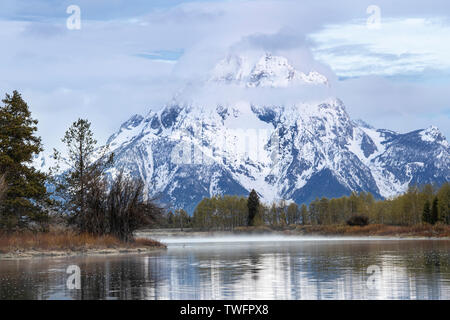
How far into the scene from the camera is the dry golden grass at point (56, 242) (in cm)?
6301

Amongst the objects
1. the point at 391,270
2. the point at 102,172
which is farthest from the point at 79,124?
the point at 391,270

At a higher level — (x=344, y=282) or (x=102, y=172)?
(x=102, y=172)

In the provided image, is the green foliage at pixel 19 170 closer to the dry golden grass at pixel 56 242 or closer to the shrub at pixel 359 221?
the dry golden grass at pixel 56 242

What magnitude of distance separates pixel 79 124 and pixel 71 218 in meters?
10.8

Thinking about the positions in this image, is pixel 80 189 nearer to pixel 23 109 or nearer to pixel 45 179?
pixel 45 179

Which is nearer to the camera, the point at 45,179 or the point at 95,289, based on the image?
the point at 95,289

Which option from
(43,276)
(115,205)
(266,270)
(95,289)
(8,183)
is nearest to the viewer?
(95,289)

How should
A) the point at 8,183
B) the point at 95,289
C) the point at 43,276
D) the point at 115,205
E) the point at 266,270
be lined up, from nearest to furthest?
the point at 95,289 < the point at 43,276 < the point at 266,270 < the point at 8,183 < the point at 115,205

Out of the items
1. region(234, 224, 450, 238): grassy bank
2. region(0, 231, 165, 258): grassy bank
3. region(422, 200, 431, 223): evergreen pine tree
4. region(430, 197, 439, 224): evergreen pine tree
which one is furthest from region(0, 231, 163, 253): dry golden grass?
region(422, 200, 431, 223): evergreen pine tree

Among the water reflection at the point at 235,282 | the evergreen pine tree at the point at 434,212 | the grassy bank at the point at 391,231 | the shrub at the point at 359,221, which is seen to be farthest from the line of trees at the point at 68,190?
the shrub at the point at 359,221

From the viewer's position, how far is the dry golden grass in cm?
6301

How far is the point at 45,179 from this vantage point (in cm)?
7194

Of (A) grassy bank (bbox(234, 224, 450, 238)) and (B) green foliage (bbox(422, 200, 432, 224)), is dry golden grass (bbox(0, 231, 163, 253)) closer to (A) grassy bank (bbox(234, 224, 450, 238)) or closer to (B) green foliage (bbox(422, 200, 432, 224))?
(A) grassy bank (bbox(234, 224, 450, 238))

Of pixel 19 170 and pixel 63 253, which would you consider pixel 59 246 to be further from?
pixel 19 170
